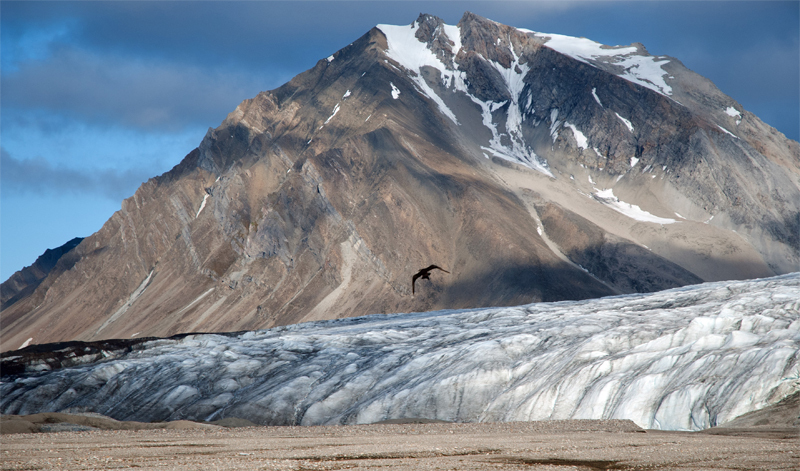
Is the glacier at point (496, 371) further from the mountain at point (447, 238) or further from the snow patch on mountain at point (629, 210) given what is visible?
the snow patch on mountain at point (629, 210)

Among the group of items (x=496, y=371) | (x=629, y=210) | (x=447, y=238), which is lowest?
(x=496, y=371)

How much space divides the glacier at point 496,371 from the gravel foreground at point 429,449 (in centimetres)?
479

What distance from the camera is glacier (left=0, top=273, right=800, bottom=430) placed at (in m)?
36.6

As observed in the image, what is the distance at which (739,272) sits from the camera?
6240 inches

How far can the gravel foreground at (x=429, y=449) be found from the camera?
21672mm

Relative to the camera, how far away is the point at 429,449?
2547 cm

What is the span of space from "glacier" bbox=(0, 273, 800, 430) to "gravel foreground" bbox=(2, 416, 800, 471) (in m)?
4.79

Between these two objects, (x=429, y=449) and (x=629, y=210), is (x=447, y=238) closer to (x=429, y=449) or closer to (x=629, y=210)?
(x=629, y=210)

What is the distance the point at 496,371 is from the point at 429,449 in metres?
23.4

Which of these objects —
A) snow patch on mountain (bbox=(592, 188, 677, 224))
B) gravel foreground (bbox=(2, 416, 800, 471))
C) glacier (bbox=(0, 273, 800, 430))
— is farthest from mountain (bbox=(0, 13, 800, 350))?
gravel foreground (bbox=(2, 416, 800, 471))

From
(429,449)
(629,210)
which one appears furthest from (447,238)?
(429,449)

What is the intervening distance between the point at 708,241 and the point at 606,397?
143 m

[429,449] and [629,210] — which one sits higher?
[629,210]

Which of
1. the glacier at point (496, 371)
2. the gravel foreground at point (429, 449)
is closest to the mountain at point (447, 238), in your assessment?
the glacier at point (496, 371)
